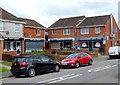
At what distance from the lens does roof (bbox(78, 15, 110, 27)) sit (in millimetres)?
49531

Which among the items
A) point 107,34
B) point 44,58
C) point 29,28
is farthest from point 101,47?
point 44,58

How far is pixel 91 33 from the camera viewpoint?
50.4m

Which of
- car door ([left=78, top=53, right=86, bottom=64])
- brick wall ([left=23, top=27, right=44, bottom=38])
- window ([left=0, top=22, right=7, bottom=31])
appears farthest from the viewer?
brick wall ([left=23, top=27, right=44, bottom=38])

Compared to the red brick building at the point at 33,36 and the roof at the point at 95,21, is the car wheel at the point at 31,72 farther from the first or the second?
the roof at the point at 95,21

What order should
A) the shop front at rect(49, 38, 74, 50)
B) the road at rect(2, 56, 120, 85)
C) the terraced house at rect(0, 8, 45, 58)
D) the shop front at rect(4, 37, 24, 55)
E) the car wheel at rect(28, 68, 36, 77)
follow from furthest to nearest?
the shop front at rect(49, 38, 74, 50) < the shop front at rect(4, 37, 24, 55) < the terraced house at rect(0, 8, 45, 58) < the car wheel at rect(28, 68, 36, 77) < the road at rect(2, 56, 120, 85)

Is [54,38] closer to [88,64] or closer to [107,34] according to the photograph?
[107,34]

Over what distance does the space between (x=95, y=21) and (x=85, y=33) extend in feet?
10.2

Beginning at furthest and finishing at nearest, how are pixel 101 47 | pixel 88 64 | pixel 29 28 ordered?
pixel 29 28 → pixel 101 47 → pixel 88 64

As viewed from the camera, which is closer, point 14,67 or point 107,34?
point 14,67

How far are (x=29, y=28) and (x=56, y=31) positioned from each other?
27.6ft

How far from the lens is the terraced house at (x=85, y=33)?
1908 inches

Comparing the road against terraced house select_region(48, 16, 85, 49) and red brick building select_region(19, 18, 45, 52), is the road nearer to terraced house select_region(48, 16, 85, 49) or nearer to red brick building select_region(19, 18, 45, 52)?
red brick building select_region(19, 18, 45, 52)

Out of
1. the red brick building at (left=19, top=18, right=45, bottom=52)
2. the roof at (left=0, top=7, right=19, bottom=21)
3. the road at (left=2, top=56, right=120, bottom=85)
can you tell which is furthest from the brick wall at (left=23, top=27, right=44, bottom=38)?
the road at (left=2, top=56, right=120, bottom=85)

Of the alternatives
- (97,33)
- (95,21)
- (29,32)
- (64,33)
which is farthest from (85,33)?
(29,32)
